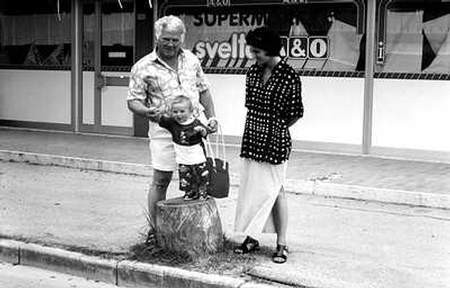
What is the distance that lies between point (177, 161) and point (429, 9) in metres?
5.67

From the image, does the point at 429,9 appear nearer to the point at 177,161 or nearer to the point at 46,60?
the point at 177,161

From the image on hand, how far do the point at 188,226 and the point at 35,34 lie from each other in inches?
354

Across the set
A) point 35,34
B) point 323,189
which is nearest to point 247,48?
point 323,189

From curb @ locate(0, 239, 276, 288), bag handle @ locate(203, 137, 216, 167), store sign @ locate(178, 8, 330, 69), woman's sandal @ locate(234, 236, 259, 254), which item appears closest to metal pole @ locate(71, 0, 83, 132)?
store sign @ locate(178, 8, 330, 69)

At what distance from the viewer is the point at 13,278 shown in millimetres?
5918

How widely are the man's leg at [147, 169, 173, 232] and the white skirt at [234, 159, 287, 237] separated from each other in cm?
64

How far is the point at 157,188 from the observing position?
6.04 meters

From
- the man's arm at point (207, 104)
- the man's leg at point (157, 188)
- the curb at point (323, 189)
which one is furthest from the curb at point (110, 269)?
the curb at point (323, 189)

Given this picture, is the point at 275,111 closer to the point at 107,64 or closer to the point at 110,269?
the point at 110,269

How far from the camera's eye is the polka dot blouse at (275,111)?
18.3 feet

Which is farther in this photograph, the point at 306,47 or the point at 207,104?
the point at 306,47

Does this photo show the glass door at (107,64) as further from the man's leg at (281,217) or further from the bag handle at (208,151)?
the man's leg at (281,217)

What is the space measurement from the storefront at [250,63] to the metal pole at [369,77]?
1 cm

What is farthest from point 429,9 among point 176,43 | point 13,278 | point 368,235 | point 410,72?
point 13,278
